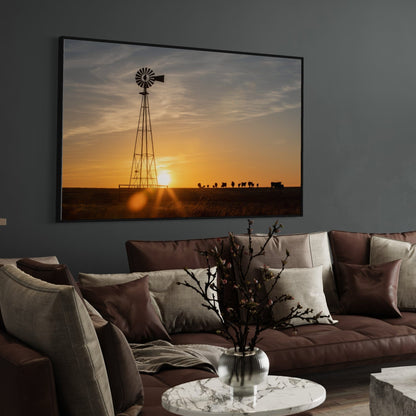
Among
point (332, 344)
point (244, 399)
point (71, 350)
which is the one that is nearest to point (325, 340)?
point (332, 344)

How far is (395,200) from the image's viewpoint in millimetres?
5512

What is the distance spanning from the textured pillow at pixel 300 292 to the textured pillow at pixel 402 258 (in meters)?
0.60

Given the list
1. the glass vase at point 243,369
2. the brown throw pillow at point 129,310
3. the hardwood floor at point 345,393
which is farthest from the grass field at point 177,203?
the glass vase at point 243,369

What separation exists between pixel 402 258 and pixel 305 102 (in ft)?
5.09

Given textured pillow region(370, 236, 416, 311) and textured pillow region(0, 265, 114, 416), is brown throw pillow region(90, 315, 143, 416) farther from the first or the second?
textured pillow region(370, 236, 416, 311)

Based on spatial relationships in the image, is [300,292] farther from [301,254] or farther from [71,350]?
[71,350]

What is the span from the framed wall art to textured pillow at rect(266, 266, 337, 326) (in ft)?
3.36

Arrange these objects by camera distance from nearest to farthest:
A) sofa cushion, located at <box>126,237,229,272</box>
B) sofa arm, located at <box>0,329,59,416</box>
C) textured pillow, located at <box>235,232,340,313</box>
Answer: sofa arm, located at <box>0,329,59,416</box>
sofa cushion, located at <box>126,237,229,272</box>
textured pillow, located at <box>235,232,340,313</box>

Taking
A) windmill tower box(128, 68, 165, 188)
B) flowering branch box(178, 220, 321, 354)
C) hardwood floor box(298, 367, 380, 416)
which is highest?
Answer: windmill tower box(128, 68, 165, 188)

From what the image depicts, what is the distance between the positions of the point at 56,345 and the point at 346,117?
3.97 m

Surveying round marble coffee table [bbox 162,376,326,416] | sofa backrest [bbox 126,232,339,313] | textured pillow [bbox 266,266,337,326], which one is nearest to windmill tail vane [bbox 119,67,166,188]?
sofa backrest [bbox 126,232,339,313]

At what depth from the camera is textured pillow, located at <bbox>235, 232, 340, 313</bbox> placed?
13.7ft

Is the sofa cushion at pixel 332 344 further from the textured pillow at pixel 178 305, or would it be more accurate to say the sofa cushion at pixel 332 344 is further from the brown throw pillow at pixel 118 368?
the brown throw pillow at pixel 118 368

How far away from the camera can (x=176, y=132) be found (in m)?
4.80
